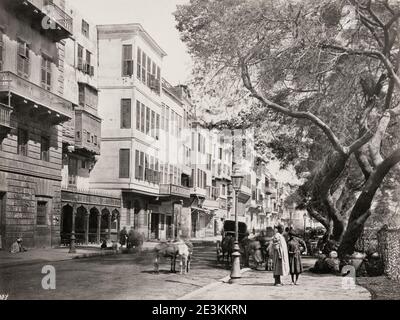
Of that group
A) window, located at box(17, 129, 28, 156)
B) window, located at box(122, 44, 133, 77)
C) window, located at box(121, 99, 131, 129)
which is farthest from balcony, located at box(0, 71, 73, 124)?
window, located at box(121, 99, 131, 129)

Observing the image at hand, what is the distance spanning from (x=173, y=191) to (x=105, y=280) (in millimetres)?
26462

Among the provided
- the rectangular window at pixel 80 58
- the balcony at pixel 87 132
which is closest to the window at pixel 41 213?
the balcony at pixel 87 132

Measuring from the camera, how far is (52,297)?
1043 centimetres

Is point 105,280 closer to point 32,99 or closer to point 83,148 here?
point 32,99

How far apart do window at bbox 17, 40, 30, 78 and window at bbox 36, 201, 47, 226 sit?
5127 mm

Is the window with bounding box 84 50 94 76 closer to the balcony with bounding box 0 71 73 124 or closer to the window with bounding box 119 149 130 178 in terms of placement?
the window with bounding box 119 149 130 178

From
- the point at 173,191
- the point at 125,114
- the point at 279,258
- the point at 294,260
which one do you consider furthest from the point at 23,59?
the point at 173,191

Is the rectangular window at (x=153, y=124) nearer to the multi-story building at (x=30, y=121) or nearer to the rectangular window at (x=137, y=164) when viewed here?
the rectangular window at (x=137, y=164)

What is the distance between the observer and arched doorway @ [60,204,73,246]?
73.0ft

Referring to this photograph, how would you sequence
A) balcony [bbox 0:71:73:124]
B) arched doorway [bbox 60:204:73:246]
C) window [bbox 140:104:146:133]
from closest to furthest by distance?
balcony [bbox 0:71:73:124] < arched doorway [bbox 60:204:73:246] < window [bbox 140:104:146:133]

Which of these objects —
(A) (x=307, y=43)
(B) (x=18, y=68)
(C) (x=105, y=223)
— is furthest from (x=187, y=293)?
(C) (x=105, y=223)

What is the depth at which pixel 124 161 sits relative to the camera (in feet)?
101

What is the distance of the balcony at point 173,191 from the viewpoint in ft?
126

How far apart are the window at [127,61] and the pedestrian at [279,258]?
13.7m
